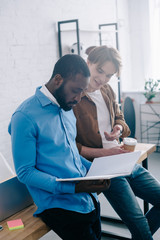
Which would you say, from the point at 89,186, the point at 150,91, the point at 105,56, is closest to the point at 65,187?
the point at 89,186

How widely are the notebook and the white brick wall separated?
51.4 inches

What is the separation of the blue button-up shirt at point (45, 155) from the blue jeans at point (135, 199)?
10.9 inches

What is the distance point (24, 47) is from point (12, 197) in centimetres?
178

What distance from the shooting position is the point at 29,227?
103cm

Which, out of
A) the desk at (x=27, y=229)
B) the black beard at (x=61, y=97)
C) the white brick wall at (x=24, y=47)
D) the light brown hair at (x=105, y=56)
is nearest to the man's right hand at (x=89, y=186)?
the desk at (x=27, y=229)

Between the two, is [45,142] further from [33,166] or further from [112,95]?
[112,95]

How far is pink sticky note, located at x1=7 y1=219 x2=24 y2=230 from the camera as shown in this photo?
3.33 feet

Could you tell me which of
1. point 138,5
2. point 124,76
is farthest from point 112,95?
point 138,5

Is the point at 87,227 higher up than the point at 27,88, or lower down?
lower down

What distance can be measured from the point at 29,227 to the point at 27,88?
176cm

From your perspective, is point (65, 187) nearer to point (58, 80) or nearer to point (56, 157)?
point (56, 157)

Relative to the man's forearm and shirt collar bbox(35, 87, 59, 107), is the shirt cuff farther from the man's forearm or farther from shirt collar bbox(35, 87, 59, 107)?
the man's forearm

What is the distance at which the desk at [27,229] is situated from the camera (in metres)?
0.97

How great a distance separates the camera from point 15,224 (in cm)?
103
